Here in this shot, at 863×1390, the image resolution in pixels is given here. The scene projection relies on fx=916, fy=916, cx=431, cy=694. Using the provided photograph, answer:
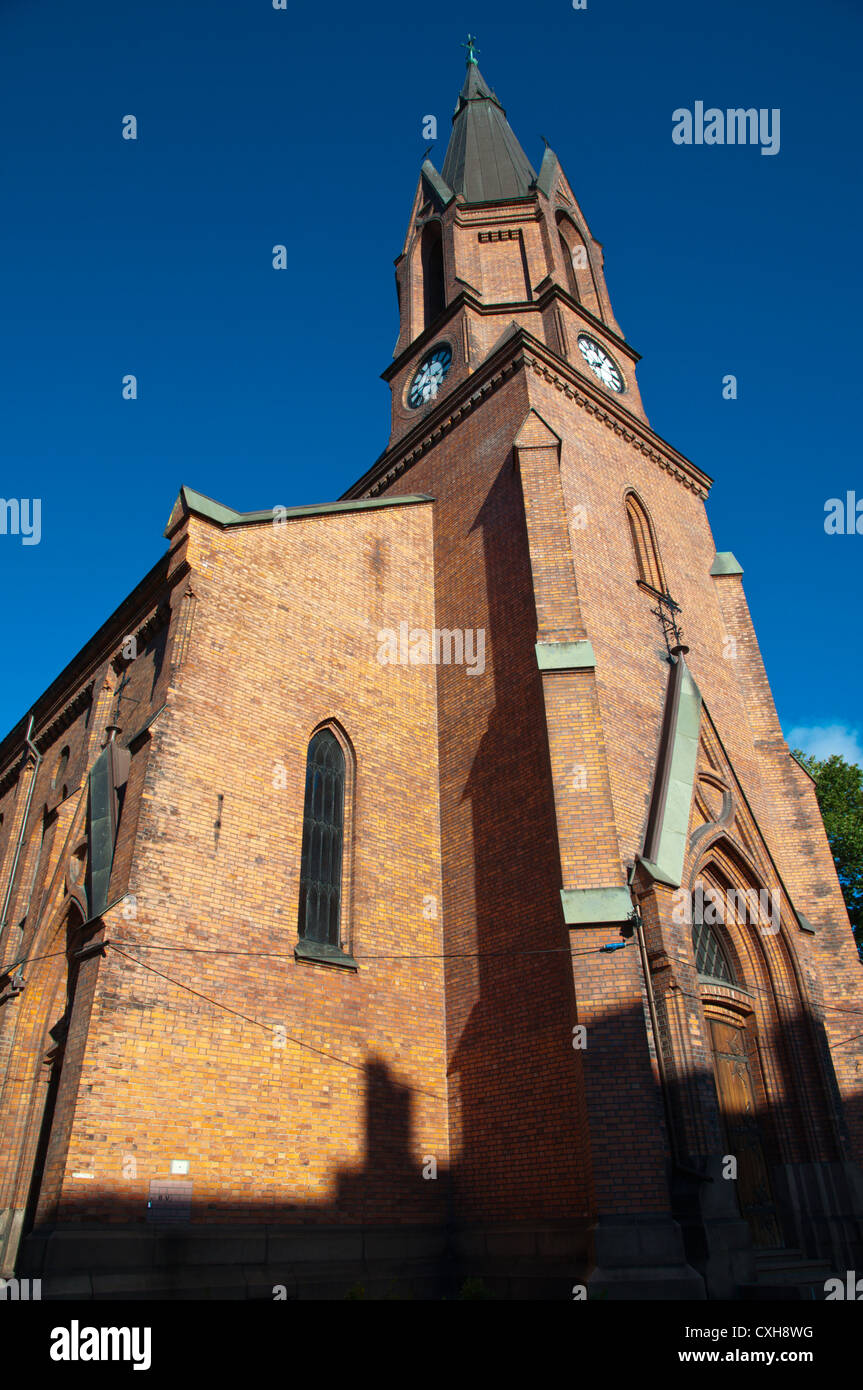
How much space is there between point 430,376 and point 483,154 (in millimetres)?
8867

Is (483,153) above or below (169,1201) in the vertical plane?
above

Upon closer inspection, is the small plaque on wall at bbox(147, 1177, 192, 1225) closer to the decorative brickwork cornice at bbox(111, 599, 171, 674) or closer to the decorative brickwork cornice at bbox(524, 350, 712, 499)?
the decorative brickwork cornice at bbox(111, 599, 171, 674)

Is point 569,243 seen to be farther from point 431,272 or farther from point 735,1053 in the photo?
point 735,1053

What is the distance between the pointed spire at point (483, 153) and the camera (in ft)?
79.9

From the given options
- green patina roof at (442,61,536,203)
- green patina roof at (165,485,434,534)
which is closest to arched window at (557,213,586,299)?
green patina roof at (442,61,536,203)

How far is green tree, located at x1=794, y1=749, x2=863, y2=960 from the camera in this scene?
A: 2561 cm

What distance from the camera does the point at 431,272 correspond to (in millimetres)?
24641

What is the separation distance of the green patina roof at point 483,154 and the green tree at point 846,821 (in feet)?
57.2

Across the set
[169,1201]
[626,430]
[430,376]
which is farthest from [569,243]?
[169,1201]

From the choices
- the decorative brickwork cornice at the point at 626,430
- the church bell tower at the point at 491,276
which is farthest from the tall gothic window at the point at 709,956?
the church bell tower at the point at 491,276

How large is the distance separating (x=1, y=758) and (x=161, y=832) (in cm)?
1459
